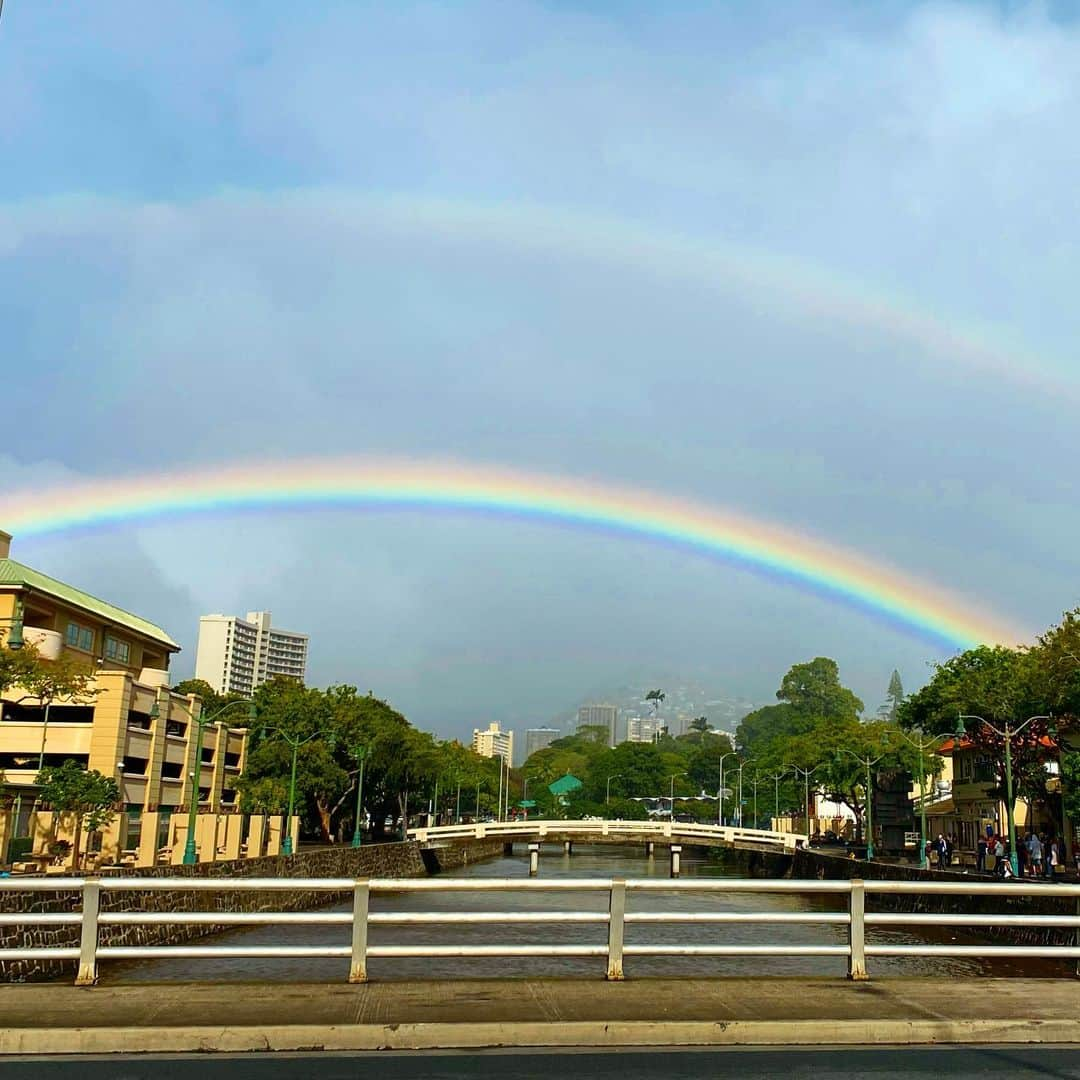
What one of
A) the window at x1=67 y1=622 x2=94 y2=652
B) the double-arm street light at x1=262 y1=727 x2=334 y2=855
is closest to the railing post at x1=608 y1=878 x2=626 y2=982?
the double-arm street light at x1=262 y1=727 x2=334 y2=855

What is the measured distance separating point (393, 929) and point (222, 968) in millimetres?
13089

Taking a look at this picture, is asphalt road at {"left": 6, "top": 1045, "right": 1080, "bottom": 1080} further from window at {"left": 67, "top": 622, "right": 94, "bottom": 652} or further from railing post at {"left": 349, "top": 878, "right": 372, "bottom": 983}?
window at {"left": 67, "top": 622, "right": 94, "bottom": 652}

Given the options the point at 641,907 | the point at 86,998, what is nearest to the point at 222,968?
the point at 86,998

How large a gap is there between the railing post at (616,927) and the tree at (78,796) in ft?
126

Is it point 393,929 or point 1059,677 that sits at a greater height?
point 1059,677

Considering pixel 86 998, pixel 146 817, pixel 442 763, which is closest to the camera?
pixel 86 998

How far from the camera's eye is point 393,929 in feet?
129

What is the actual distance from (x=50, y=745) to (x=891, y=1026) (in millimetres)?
70954

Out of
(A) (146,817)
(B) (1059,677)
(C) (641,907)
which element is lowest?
(C) (641,907)

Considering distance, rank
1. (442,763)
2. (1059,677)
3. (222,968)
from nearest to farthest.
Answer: (222,968) < (1059,677) < (442,763)

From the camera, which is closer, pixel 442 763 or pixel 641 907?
pixel 641 907

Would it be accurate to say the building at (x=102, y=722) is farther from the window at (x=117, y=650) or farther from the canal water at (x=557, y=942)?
the canal water at (x=557, y=942)

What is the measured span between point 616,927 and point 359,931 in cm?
266

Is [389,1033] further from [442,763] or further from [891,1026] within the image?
[442,763]
